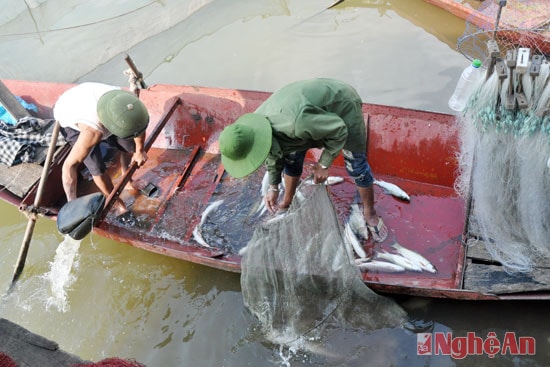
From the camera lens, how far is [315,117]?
3.27 metres

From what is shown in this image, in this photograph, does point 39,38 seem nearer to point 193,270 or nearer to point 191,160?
point 191,160

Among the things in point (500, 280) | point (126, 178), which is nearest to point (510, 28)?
point (500, 280)

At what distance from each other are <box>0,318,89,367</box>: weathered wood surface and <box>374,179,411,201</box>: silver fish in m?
3.78

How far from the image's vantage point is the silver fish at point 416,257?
4109mm

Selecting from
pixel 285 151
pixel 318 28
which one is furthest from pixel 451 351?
pixel 318 28

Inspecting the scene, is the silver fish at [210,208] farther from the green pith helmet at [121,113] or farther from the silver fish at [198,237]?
the green pith helmet at [121,113]

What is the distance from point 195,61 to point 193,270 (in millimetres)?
5346

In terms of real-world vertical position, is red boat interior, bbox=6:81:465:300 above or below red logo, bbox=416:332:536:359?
above

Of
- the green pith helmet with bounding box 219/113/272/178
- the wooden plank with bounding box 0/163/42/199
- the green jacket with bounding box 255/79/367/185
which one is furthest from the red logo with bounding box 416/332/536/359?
the wooden plank with bounding box 0/163/42/199

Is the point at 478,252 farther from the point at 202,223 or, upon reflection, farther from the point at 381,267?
the point at 202,223

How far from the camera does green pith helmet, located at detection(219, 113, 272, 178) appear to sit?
3.17 metres

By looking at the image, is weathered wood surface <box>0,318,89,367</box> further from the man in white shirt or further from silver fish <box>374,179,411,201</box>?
silver fish <box>374,179,411,201</box>

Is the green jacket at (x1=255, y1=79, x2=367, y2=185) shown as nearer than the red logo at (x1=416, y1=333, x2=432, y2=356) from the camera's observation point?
Yes

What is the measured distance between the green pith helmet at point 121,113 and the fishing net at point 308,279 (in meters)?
1.58
